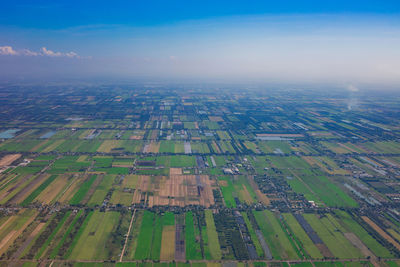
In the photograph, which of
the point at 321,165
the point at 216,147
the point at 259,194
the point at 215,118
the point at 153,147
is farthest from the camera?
the point at 215,118

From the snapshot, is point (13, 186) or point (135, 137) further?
point (135, 137)

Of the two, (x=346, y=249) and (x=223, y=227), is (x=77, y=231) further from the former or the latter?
(x=346, y=249)

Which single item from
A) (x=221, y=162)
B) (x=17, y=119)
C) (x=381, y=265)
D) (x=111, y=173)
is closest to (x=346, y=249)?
(x=381, y=265)

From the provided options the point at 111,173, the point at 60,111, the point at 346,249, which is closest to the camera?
the point at 346,249

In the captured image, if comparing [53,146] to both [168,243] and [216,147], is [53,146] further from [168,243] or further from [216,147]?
[168,243]

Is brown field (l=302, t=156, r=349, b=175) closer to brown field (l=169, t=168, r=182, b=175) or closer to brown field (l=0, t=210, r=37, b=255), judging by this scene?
brown field (l=169, t=168, r=182, b=175)

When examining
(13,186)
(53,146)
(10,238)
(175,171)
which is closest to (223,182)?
(175,171)

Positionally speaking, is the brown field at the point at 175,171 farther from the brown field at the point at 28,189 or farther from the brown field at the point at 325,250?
the brown field at the point at 325,250
